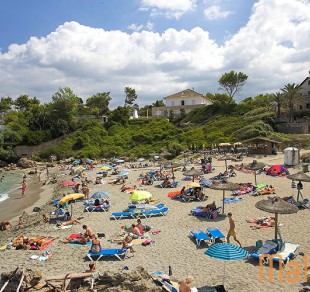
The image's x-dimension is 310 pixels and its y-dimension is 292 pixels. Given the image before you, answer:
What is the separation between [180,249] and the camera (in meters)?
12.5

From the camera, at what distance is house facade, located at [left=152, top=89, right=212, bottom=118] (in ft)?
222

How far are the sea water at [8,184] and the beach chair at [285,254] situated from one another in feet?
80.5

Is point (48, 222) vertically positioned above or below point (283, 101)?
below

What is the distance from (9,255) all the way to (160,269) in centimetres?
638

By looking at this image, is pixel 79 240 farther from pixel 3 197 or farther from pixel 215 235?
pixel 3 197

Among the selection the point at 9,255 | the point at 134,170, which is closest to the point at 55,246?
the point at 9,255

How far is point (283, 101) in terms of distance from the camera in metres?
48.1

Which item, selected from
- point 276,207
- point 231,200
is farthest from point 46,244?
A: point 231,200

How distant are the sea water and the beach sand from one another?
13.0 metres

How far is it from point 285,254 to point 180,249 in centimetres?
373

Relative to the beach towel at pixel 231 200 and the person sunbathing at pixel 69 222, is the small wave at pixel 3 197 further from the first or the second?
the beach towel at pixel 231 200

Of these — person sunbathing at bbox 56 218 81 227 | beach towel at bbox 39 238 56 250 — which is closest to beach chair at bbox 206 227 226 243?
beach towel at bbox 39 238 56 250

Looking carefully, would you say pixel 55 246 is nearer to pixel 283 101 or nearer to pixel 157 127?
pixel 283 101

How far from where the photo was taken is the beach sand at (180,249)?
10002 millimetres
